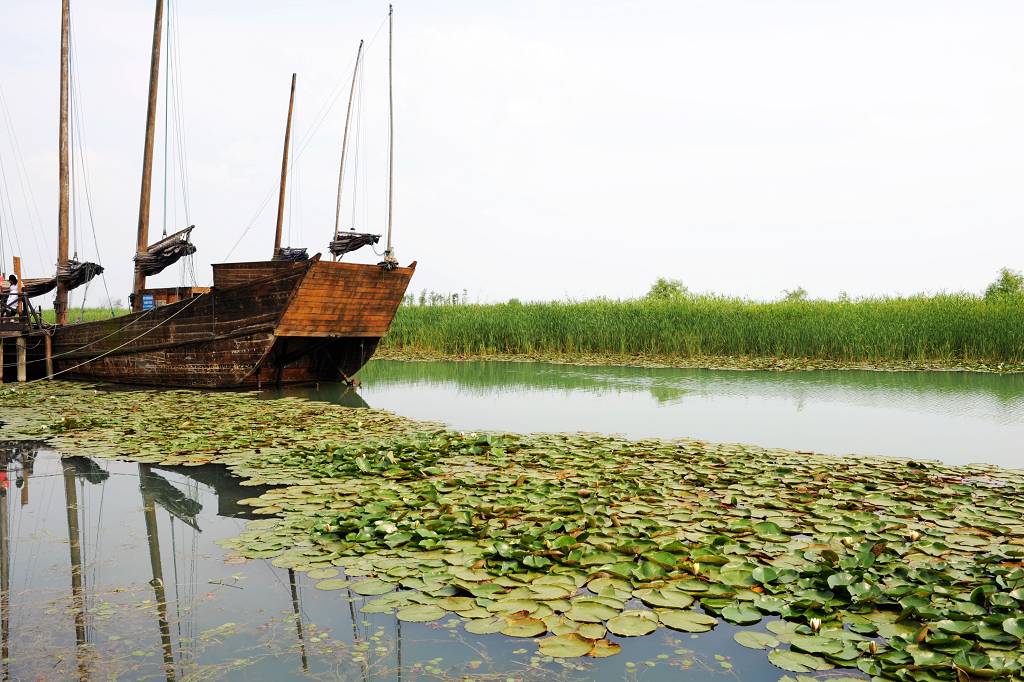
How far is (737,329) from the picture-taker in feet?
63.0

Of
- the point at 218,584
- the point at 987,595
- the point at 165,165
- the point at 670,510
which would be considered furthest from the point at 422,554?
the point at 165,165

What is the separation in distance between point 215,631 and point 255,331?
937cm

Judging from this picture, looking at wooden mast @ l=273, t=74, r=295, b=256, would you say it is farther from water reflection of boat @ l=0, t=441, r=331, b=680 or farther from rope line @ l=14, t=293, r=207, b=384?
water reflection of boat @ l=0, t=441, r=331, b=680

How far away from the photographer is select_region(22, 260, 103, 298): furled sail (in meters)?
14.5

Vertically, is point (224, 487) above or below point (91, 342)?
below

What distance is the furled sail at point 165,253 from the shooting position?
512 inches

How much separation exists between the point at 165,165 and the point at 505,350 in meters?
10.6

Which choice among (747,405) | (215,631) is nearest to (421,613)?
(215,631)

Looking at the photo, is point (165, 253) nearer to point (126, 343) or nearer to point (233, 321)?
point (126, 343)

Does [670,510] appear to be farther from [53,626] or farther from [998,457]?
[998,457]

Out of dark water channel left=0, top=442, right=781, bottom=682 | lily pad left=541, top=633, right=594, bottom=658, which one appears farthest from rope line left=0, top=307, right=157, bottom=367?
lily pad left=541, top=633, right=594, bottom=658

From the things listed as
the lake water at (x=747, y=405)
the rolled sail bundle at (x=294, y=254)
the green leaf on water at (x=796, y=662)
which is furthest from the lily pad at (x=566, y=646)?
the rolled sail bundle at (x=294, y=254)

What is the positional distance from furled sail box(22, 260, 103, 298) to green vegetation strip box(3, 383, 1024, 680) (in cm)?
877

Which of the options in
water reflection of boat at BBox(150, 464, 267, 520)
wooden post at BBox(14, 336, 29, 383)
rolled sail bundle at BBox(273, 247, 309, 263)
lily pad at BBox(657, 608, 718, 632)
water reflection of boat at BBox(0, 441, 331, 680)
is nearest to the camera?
water reflection of boat at BBox(0, 441, 331, 680)
